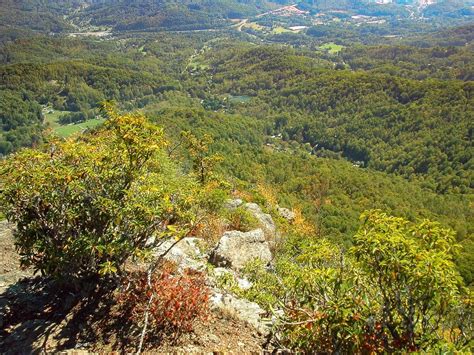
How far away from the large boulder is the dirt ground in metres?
5.02

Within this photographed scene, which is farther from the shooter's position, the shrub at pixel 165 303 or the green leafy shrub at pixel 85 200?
the shrub at pixel 165 303

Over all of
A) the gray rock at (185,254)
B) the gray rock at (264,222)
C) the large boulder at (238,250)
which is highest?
the gray rock at (185,254)

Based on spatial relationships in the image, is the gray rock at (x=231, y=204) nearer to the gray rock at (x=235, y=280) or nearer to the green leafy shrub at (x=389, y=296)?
the gray rock at (x=235, y=280)

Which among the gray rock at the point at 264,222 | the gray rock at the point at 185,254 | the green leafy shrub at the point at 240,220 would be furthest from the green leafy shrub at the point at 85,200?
the gray rock at the point at 264,222

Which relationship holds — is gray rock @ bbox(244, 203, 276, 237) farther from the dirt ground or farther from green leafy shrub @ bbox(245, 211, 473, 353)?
green leafy shrub @ bbox(245, 211, 473, 353)

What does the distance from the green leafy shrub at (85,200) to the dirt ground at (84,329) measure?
1159mm

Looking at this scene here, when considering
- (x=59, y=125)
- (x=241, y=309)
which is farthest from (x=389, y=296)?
(x=59, y=125)

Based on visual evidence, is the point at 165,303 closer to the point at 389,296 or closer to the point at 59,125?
the point at 389,296

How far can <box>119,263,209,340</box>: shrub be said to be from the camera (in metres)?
7.97

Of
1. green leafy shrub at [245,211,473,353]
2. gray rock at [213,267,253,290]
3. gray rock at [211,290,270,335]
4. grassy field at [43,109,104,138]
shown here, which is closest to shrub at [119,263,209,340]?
gray rock at [211,290,270,335]

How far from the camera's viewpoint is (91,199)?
25.0ft

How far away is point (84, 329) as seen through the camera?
26.9 ft

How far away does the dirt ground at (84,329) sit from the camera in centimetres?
775

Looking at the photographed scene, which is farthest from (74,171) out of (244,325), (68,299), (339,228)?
(339,228)
